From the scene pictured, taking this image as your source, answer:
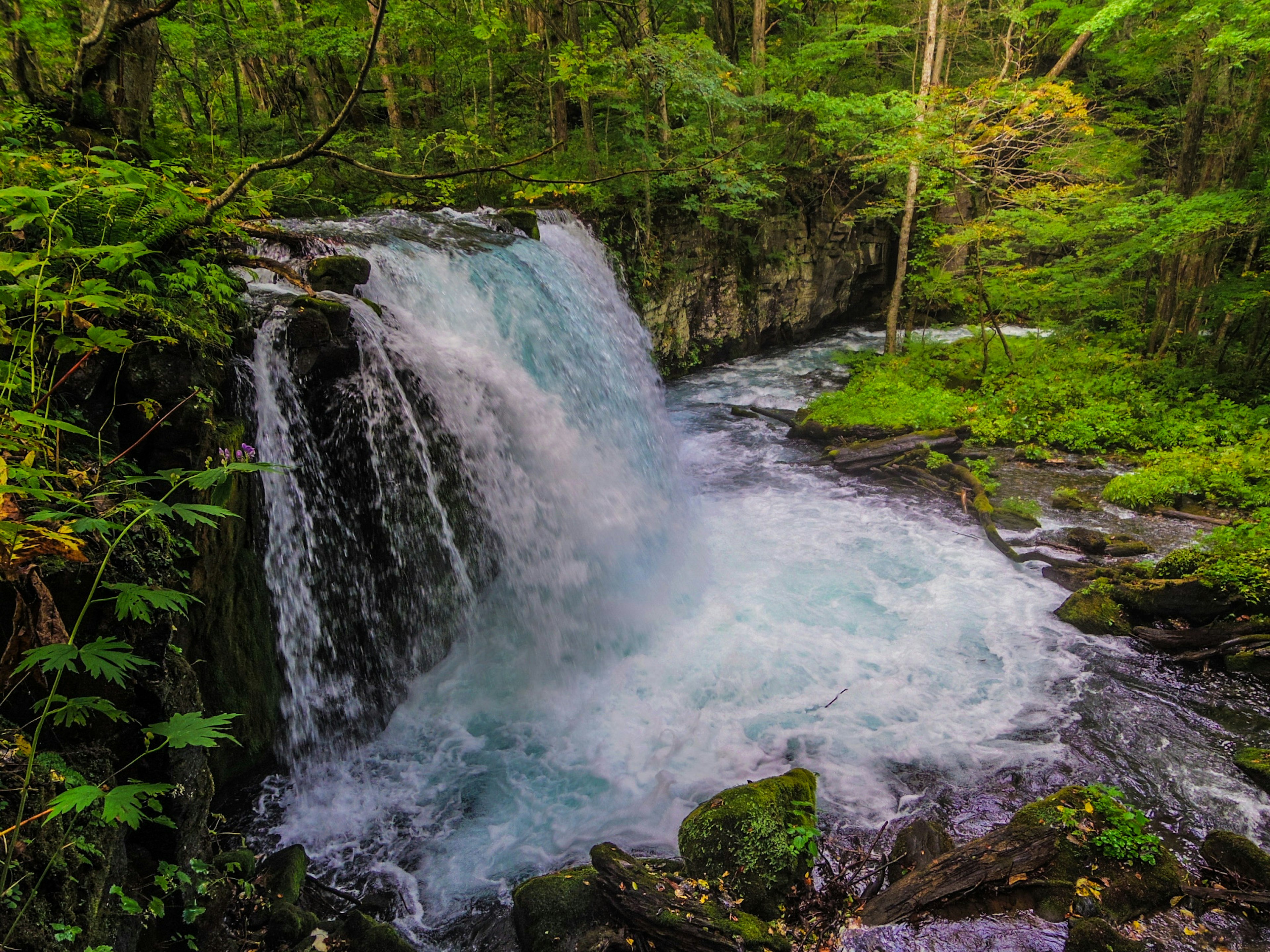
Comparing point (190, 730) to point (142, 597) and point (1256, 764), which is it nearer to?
point (142, 597)

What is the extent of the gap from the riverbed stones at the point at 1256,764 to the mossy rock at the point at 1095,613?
5.09 feet

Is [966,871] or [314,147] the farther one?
[966,871]

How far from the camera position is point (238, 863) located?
2.98m

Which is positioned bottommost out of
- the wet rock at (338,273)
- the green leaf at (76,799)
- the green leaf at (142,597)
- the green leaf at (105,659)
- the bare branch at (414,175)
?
the green leaf at (76,799)

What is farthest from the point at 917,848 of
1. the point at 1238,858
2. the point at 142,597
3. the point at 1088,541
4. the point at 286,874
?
the point at 1088,541

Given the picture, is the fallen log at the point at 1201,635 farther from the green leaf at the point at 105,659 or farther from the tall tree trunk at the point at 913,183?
the tall tree trunk at the point at 913,183

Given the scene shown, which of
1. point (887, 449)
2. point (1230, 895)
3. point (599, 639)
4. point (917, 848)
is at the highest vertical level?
point (887, 449)

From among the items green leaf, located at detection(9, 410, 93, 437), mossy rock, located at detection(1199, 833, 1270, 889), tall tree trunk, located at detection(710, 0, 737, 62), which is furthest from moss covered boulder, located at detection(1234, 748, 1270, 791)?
tall tree trunk, located at detection(710, 0, 737, 62)

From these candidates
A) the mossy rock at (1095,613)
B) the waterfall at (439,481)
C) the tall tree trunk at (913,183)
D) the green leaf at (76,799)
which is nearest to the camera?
the green leaf at (76,799)

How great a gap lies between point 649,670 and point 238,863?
11.6 feet

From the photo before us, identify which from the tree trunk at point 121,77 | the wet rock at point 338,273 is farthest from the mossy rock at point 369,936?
the tree trunk at point 121,77

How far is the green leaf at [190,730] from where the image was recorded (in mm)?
1669

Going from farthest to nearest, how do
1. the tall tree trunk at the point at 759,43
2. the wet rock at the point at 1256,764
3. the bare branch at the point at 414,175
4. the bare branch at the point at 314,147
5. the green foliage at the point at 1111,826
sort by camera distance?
the tall tree trunk at the point at 759,43 → the wet rock at the point at 1256,764 → the green foliage at the point at 1111,826 → the bare branch at the point at 414,175 → the bare branch at the point at 314,147

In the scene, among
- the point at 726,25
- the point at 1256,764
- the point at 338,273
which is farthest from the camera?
the point at 726,25
